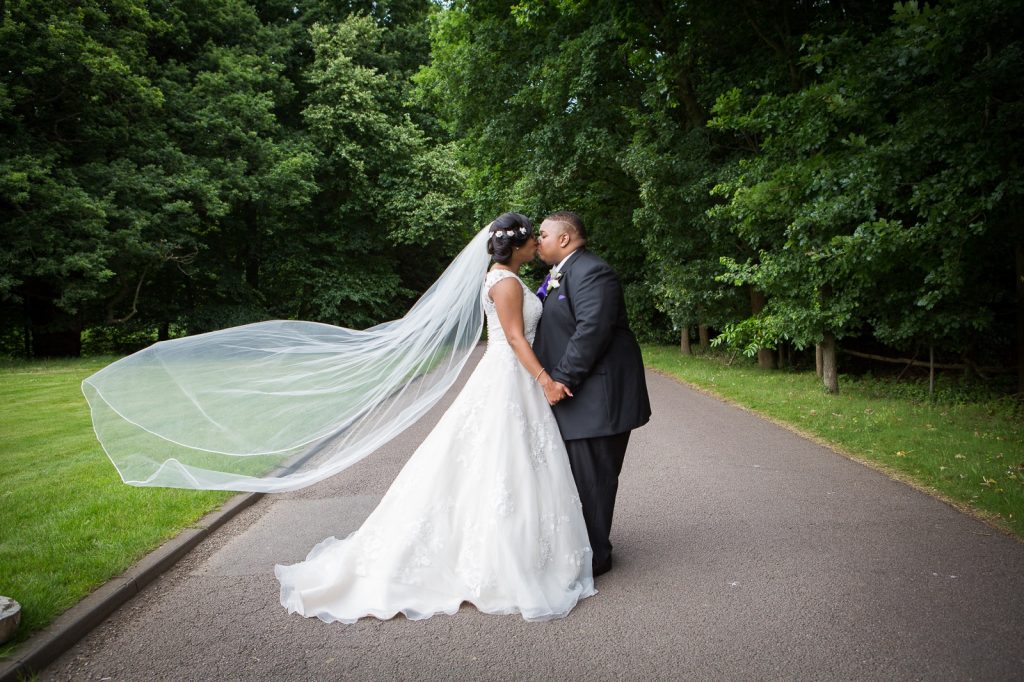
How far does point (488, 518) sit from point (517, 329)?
1.18 m

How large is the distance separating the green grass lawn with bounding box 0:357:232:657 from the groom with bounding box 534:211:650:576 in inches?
121

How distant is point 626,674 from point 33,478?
6.64 metres

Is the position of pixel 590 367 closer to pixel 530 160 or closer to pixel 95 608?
pixel 95 608

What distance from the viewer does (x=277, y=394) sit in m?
4.98

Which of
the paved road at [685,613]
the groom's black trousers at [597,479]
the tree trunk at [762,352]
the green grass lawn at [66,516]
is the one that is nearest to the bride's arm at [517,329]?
the groom's black trousers at [597,479]

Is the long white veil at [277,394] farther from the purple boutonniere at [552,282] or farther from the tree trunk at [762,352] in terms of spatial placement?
the tree trunk at [762,352]

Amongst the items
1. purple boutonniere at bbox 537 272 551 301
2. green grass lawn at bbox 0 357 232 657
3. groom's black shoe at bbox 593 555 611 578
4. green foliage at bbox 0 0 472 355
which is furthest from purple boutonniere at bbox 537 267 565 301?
green foliage at bbox 0 0 472 355

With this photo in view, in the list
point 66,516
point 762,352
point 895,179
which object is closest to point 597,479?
point 66,516

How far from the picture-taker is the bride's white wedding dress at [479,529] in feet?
13.5

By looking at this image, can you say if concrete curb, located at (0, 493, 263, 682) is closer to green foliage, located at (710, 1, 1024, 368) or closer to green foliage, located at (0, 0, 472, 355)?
green foliage, located at (710, 1, 1024, 368)

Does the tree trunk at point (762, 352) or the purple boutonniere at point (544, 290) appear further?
the tree trunk at point (762, 352)

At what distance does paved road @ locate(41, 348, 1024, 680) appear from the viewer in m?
3.47

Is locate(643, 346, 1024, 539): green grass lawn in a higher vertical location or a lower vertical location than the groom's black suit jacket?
lower

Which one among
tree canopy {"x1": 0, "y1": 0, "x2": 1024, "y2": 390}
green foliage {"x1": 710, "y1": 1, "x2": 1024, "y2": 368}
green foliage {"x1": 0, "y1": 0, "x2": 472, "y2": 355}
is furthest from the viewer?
green foliage {"x1": 0, "y1": 0, "x2": 472, "y2": 355}
